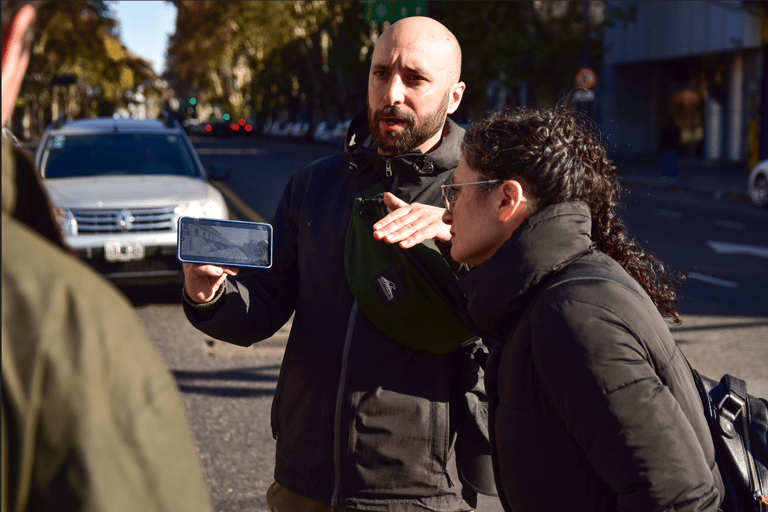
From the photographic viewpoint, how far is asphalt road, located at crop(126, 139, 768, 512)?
4516 mm

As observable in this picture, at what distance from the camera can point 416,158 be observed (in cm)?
230

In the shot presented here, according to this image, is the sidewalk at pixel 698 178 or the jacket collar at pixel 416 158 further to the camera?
the sidewalk at pixel 698 178

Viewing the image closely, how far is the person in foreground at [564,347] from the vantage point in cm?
166

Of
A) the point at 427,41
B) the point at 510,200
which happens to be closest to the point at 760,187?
the point at 427,41

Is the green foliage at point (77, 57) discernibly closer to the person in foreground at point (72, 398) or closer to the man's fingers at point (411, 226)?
the man's fingers at point (411, 226)

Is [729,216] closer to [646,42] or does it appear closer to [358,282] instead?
[358,282]

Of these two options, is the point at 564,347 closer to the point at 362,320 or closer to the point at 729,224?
the point at 362,320

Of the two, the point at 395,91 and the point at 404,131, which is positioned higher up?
the point at 395,91

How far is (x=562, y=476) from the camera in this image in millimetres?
1732

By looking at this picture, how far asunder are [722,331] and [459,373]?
17.9ft

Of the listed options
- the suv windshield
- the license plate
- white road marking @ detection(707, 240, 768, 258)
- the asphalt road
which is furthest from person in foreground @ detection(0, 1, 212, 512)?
white road marking @ detection(707, 240, 768, 258)

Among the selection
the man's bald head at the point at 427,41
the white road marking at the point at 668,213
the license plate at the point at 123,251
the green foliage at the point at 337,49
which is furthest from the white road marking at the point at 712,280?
the man's bald head at the point at 427,41

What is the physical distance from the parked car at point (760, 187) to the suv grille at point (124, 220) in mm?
12276

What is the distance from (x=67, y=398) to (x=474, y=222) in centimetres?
144
